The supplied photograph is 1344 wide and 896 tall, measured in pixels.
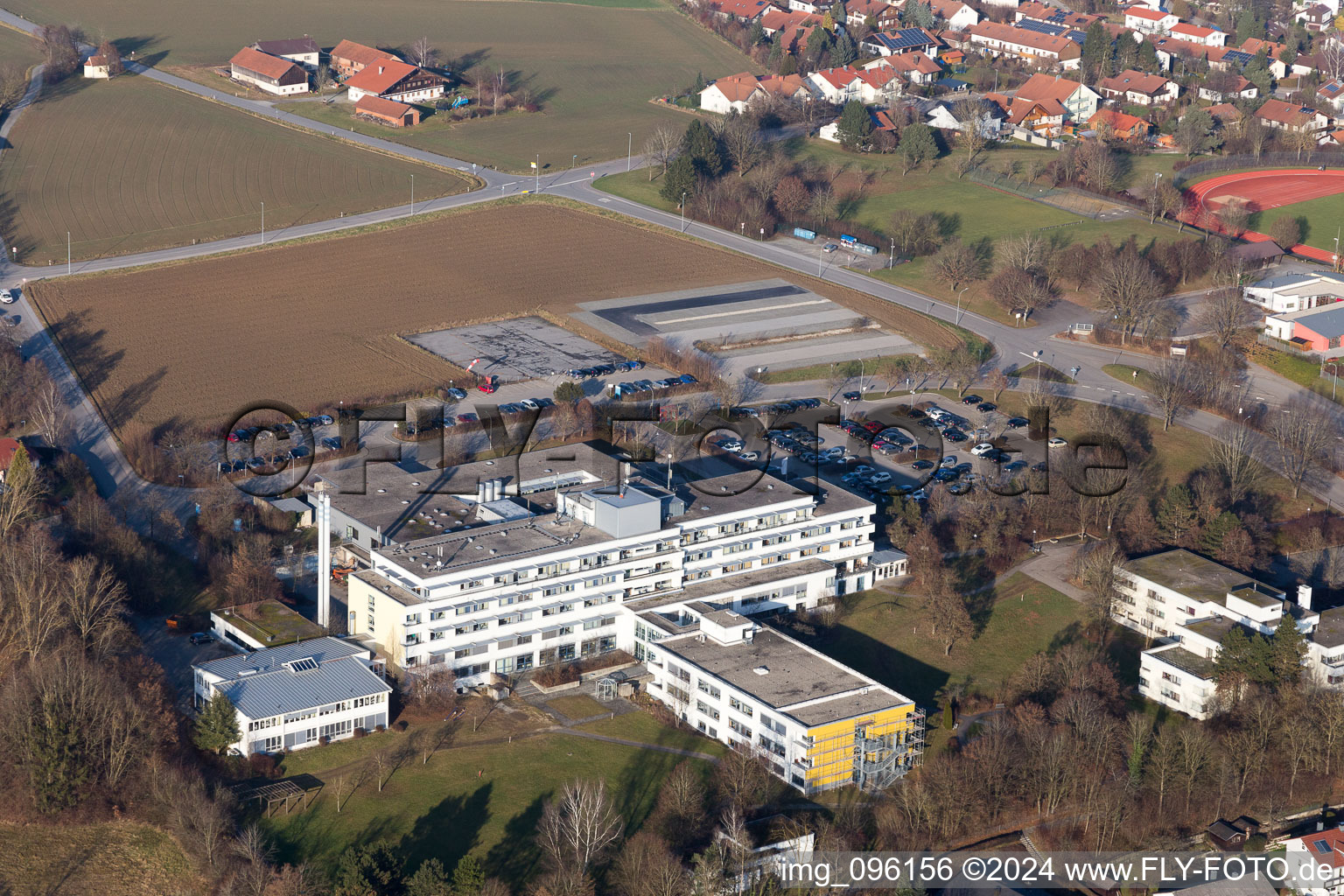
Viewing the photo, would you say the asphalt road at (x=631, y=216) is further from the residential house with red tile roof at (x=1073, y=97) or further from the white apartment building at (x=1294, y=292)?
the residential house with red tile roof at (x=1073, y=97)

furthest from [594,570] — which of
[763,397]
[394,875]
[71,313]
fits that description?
[71,313]

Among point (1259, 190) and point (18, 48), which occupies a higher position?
point (18, 48)

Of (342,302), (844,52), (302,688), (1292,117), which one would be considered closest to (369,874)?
A: (302,688)

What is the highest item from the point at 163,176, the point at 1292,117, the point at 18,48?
the point at 1292,117

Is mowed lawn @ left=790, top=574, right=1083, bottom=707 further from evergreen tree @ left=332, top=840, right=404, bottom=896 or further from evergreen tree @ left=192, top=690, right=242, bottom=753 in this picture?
evergreen tree @ left=192, top=690, right=242, bottom=753

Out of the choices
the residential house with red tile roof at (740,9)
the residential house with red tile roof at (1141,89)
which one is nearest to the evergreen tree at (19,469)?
the residential house with red tile roof at (1141,89)

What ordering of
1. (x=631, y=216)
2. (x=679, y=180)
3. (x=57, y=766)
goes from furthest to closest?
1. (x=679, y=180)
2. (x=631, y=216)
3. (x=57, y=766)

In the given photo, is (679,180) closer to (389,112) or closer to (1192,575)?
(389,112)
